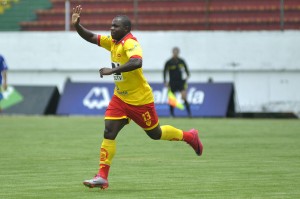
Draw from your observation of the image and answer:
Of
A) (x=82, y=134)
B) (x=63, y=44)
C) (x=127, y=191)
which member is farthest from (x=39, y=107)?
(x=127, y=191)

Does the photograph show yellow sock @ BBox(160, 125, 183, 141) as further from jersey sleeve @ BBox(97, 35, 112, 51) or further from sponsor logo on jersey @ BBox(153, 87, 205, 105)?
sponsor logo on jersey @ BBox(153, 87, 205, 105)

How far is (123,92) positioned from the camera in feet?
37.1

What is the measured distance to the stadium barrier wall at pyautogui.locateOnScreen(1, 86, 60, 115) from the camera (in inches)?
1187

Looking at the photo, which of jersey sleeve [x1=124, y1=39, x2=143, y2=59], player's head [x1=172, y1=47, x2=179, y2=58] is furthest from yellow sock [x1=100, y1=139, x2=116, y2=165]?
player's head [x1=172, y1=47, x2=179, y2=58]

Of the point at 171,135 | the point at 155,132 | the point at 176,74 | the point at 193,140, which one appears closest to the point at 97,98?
the point at 176,74

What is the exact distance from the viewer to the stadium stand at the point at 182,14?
30391 millimetres

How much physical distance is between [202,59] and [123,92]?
18.8 m

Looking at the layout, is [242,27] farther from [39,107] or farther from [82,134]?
[82,134]

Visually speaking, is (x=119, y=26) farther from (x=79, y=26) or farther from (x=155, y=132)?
(x=155, y=132)

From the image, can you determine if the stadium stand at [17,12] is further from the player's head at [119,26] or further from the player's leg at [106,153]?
the player's leg at [106,153]

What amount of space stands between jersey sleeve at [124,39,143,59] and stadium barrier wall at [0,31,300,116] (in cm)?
1838

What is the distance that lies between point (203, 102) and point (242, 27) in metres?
3.25

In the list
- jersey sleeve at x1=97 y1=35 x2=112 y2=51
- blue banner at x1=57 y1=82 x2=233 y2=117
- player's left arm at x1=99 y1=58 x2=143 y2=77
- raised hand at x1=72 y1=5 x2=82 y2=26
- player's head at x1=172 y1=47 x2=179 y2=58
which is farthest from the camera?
blue banner at x1=57 y1=82 x2=233 y2=117

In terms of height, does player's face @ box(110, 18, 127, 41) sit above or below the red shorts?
above
